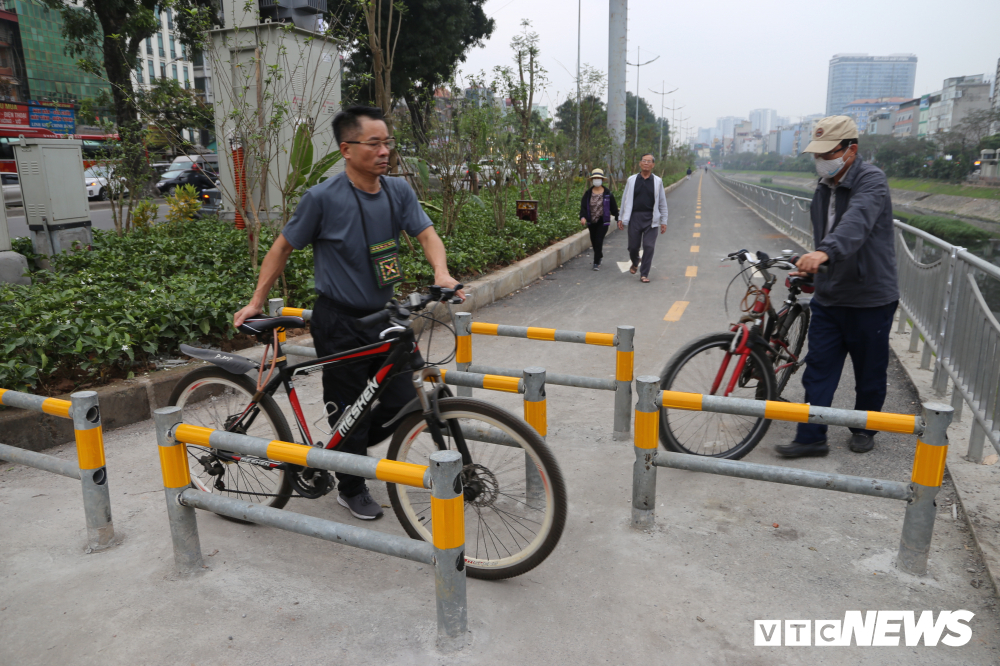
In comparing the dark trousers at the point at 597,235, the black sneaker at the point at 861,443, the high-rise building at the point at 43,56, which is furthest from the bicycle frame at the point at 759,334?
the high-rise building at the point at 43,56

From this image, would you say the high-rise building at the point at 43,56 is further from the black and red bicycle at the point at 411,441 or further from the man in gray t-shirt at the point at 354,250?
the man in gray t-shirt at the point at 354,250

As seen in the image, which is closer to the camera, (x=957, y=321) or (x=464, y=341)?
(x=957, y=321)

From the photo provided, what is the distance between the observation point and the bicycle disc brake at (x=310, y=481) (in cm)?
339

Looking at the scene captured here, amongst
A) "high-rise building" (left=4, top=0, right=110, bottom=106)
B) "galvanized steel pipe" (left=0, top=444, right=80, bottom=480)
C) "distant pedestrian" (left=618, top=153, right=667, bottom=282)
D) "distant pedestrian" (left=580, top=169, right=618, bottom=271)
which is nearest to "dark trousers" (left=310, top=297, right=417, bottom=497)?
"galvanized steel pipe" (left=0, top=444, right=80, bottom=480)

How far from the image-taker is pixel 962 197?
30578mm

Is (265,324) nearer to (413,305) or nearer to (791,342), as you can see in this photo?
(413,305)

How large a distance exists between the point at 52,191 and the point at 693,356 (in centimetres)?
822

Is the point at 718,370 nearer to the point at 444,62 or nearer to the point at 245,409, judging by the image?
the point at 245,409

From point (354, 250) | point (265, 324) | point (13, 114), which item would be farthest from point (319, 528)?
point (13, 114)

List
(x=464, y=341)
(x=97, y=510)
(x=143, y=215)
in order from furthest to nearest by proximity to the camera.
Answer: (x=143, y=215), (x=464, y=341), (x=97, y=510)

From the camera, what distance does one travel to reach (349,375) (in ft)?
11.2

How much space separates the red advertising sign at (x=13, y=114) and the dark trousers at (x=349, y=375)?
37079 mm

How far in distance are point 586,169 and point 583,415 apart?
18651mm

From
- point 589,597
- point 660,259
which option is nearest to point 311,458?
point 589,597
